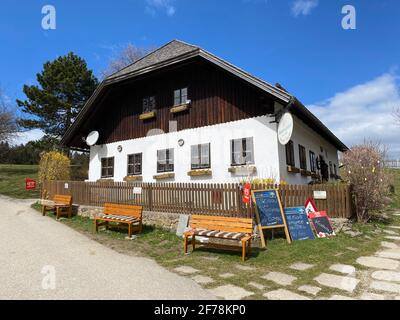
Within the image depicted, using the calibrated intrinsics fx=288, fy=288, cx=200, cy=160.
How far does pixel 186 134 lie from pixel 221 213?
16.5 feet

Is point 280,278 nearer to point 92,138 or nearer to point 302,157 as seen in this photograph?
point 302,157

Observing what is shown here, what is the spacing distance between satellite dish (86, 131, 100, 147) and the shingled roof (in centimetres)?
89

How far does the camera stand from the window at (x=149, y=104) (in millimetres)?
14223

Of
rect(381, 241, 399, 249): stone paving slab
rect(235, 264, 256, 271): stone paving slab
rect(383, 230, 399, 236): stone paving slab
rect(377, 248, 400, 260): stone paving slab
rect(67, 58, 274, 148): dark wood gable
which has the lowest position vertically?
rect(235, 264, 256, 271): stone paving slab

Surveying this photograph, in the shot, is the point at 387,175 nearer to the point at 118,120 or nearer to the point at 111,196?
the point at 111,196

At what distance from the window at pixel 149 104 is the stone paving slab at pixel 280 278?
10.5 meters

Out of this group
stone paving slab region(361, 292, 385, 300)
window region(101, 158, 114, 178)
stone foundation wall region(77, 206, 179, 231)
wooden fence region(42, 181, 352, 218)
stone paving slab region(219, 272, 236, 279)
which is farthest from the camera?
window region(101, 158, 114, 178)

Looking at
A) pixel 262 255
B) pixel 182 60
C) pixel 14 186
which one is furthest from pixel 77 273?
pixel 14 186

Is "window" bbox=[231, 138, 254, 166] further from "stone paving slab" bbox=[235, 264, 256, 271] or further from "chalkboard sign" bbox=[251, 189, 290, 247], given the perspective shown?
"stone paving slab" bbox=[235, 264, 256, 271]

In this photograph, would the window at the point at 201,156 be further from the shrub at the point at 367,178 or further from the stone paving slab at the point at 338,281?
the stone paving slab at the point at 338,281

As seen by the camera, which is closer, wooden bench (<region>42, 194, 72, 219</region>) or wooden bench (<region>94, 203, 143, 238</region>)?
wooden bench (<region>94, 203, 143, 238</region>)

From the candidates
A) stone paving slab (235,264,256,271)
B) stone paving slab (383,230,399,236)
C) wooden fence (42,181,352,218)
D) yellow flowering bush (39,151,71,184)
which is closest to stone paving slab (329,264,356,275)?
stone paving slab (235,264,256,271)

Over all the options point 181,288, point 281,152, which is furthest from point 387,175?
point 181,288

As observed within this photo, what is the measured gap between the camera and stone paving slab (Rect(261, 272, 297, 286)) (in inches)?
197
